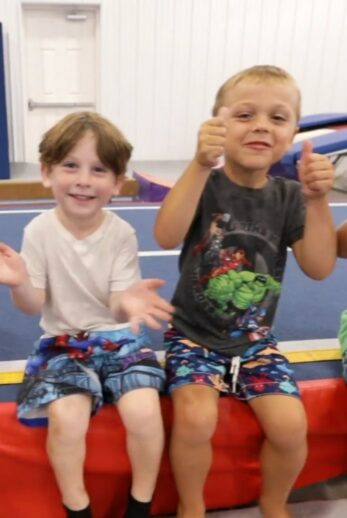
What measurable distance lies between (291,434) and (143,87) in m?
5.68

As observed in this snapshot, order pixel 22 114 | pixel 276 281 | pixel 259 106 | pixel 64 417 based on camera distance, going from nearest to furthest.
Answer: pixel 64 417, pixel 259 106, pixel 276 281, pixel 22 114

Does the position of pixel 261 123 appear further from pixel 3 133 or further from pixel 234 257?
pixel 3 133

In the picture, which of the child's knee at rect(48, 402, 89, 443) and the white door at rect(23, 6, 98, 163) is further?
the white door at rect(23, 6, 98, 163)

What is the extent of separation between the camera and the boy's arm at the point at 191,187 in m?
1.14

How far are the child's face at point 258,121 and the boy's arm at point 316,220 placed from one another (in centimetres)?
10

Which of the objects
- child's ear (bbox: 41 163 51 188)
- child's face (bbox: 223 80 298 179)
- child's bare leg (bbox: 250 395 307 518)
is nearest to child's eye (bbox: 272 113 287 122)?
child's face (bbox: 223 80 298 179)

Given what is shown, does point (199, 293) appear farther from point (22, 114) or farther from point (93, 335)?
point (22, 114)

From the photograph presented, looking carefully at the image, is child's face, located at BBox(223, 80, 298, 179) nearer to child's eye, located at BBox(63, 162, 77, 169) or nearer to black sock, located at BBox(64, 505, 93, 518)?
child's eye, located at BBox(63, 162, 77, 169)

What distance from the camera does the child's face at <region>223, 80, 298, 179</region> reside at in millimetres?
1268

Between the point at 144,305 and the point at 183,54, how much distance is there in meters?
5.67

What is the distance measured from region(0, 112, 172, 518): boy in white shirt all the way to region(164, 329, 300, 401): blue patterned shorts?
0.07 m

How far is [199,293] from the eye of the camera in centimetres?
137

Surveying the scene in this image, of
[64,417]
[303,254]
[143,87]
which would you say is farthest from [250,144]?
[143,87]

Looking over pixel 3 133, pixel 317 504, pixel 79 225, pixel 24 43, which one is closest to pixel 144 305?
pixel 79 225
